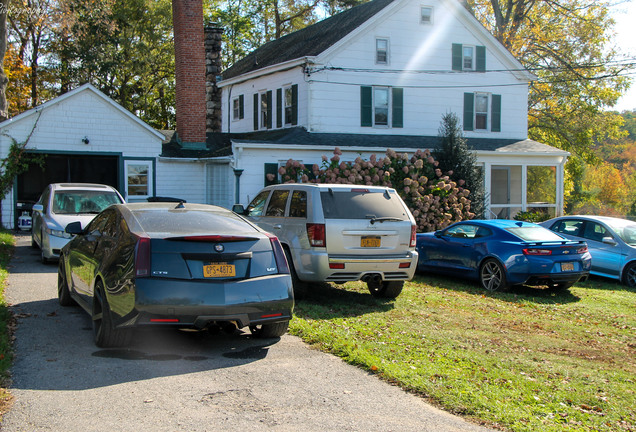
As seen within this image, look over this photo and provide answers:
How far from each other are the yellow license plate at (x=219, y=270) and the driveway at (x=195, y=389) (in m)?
0.90

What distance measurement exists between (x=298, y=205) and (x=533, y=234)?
5337 millimetres

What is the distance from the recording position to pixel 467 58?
90.9 ft

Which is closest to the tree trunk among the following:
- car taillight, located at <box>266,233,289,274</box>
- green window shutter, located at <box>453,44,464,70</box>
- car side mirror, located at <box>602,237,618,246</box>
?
green window shutter, located at <box>453,44,464,70</box>

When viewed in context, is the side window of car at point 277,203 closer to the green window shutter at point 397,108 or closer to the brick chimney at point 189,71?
the brick chimney at point 189,71

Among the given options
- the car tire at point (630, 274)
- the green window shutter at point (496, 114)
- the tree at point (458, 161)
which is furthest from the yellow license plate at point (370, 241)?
the green window shutter at point (496, 114)

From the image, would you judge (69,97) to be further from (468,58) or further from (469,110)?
(468,58)

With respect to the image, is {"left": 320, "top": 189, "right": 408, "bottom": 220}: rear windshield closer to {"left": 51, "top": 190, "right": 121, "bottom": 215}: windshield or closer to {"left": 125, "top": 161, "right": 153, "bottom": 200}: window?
{"left": 51, "top": 190, "right": 121, "bottom": 215}: windshield

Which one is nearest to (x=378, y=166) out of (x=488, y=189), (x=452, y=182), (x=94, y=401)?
(x=452, y=182)

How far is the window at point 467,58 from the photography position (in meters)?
27.6

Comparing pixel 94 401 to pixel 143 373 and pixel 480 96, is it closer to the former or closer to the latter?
pixel 143 373

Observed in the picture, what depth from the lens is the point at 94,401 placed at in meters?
5.29

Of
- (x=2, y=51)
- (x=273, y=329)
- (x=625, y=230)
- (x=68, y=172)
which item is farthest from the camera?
(x=2, y=51)

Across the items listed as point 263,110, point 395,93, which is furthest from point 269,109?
point 395,93

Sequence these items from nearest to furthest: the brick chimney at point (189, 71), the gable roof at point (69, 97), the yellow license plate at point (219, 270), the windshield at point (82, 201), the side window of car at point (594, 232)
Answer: the yellow license plate at point (219, 270) → the windshield at point (82, 201) → the side window of car at point (594, 232) → the gable roof at point (69, 97) → the brick chimney at point (189, 71)
